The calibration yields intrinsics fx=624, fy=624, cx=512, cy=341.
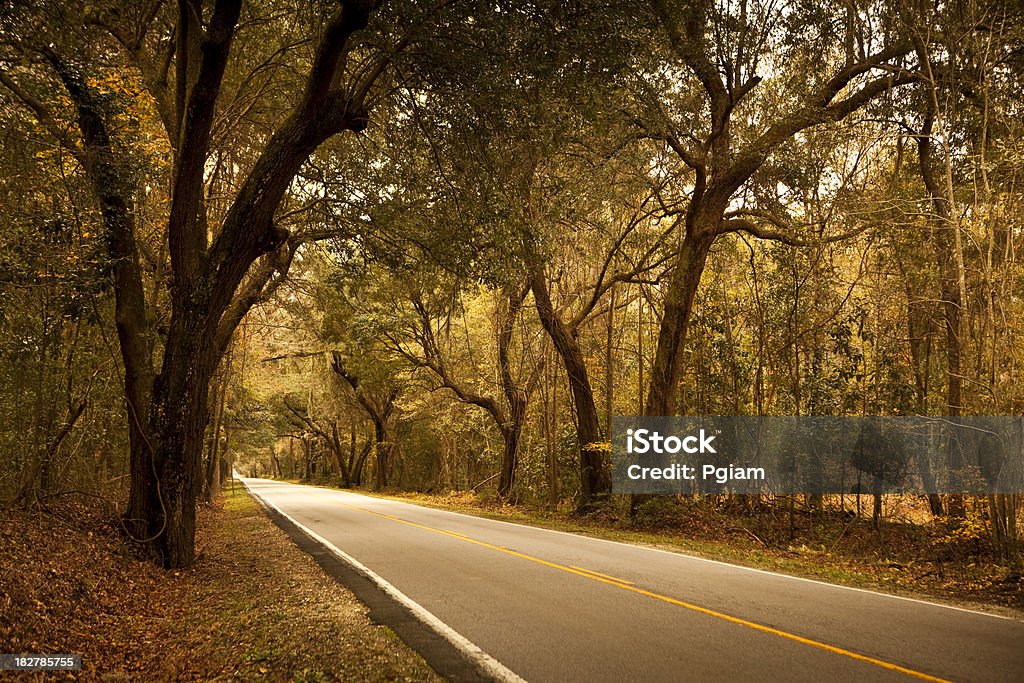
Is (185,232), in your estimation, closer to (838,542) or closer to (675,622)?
(675,622)

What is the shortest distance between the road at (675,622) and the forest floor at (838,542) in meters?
1.15

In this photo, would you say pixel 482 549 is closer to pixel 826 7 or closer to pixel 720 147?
pixel 720 147

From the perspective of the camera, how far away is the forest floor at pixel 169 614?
5184mm

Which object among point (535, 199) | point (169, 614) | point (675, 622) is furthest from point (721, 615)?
point (535, 199)

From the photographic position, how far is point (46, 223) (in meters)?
7.84

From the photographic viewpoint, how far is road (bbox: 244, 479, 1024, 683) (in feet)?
15.7

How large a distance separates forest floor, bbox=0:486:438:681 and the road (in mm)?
891

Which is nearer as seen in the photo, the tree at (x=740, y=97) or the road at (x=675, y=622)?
the road at (x=675, y=622)

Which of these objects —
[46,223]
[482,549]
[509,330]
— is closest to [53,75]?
[46,223]

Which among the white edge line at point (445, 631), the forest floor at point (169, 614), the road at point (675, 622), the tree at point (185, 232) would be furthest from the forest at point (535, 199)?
the road at point (675, 622)
